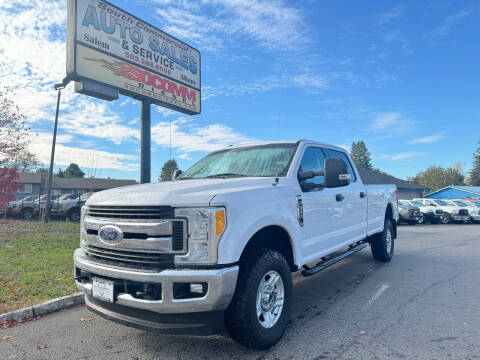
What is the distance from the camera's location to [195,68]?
11.6m

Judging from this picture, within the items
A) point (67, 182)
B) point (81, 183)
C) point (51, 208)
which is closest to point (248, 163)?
point (51, 208)

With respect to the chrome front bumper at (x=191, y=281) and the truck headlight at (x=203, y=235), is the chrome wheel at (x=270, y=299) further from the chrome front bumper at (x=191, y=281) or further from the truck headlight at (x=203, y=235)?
the truck headlight at (x=203, y=235)

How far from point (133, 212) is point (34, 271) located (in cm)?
449

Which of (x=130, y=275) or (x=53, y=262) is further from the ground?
(x=130, y=275)

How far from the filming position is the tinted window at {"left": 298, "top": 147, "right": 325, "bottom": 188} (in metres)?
4.18

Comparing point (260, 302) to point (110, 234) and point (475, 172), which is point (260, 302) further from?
point (475, 172)

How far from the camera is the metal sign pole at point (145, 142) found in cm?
952

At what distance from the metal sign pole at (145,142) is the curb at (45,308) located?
5.01m

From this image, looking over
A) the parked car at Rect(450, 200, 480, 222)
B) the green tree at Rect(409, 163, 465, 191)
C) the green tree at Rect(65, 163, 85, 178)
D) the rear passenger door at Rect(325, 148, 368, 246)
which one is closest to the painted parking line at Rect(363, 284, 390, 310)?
the rear passenger door at Rect(325, 148, 368, 246)

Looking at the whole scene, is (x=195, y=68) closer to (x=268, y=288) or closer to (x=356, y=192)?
(x=356, y=192)

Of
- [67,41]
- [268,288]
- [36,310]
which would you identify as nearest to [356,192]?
[268,288]

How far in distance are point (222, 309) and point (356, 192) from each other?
11.3 ft

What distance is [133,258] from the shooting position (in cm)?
285

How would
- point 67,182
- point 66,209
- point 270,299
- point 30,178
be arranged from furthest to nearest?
1. point 67,182
2. point 30,178
3. point 66,209
4. point 270,299
